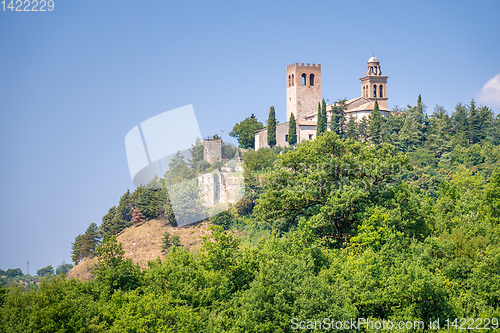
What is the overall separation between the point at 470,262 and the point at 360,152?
5.32 metres

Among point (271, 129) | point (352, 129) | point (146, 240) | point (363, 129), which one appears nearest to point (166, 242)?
point (146, 240)

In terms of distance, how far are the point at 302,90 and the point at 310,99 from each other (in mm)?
1234

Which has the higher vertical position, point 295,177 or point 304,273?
point 295,177

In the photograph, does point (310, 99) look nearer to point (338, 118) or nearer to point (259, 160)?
point (338, 118)

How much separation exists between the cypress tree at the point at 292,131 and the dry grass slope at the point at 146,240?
37.1 ft

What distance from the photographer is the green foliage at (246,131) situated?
64688 mm

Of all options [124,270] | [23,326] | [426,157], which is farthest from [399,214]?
[426,157]

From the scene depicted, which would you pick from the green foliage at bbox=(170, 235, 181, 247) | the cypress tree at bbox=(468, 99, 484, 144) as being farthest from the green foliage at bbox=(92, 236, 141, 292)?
the cypress tree at bbox=(468, 99, 484, 144)

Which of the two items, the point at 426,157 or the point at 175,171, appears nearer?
the point at 426,157

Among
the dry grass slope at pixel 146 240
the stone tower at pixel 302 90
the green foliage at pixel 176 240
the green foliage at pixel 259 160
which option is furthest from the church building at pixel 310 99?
the green foliage at pixel 176 240

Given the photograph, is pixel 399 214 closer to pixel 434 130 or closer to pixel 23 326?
pixel 23 326

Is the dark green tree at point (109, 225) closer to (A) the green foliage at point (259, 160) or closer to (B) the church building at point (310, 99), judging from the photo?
(A) the green foliage at point (259, 160)

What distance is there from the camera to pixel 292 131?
193ft

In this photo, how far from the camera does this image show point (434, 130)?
55.0 meters
